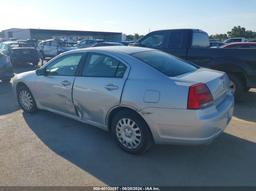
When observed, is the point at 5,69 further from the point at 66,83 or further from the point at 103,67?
the point at 103,67

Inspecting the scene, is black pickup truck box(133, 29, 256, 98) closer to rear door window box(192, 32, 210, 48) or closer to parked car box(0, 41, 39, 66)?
rear door window box(192, 32, 210, 48)

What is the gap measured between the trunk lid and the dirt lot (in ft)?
3.02

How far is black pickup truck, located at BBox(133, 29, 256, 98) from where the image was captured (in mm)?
6598

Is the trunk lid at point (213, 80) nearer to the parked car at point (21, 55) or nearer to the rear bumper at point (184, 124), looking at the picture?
the rear bumper at point (184, 124)

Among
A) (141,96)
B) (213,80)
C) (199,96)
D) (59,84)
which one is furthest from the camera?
(59,84)

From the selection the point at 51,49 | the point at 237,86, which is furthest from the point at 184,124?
the point at 51,49

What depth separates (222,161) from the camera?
4.00m

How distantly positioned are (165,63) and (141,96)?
34.9 inches

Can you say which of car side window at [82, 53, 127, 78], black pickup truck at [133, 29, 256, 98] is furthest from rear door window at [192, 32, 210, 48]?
car side window at [82, 53, 127, 78]

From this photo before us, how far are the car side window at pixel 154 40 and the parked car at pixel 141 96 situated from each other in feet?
11.3

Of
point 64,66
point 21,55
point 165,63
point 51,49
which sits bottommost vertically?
point 21,55

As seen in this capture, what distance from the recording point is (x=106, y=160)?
161 inches

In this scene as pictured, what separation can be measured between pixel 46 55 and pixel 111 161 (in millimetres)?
18724

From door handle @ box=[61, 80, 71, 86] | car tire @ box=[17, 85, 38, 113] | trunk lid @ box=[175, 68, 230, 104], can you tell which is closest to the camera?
trunk lid @ box=[175, 68, 230, 104]
